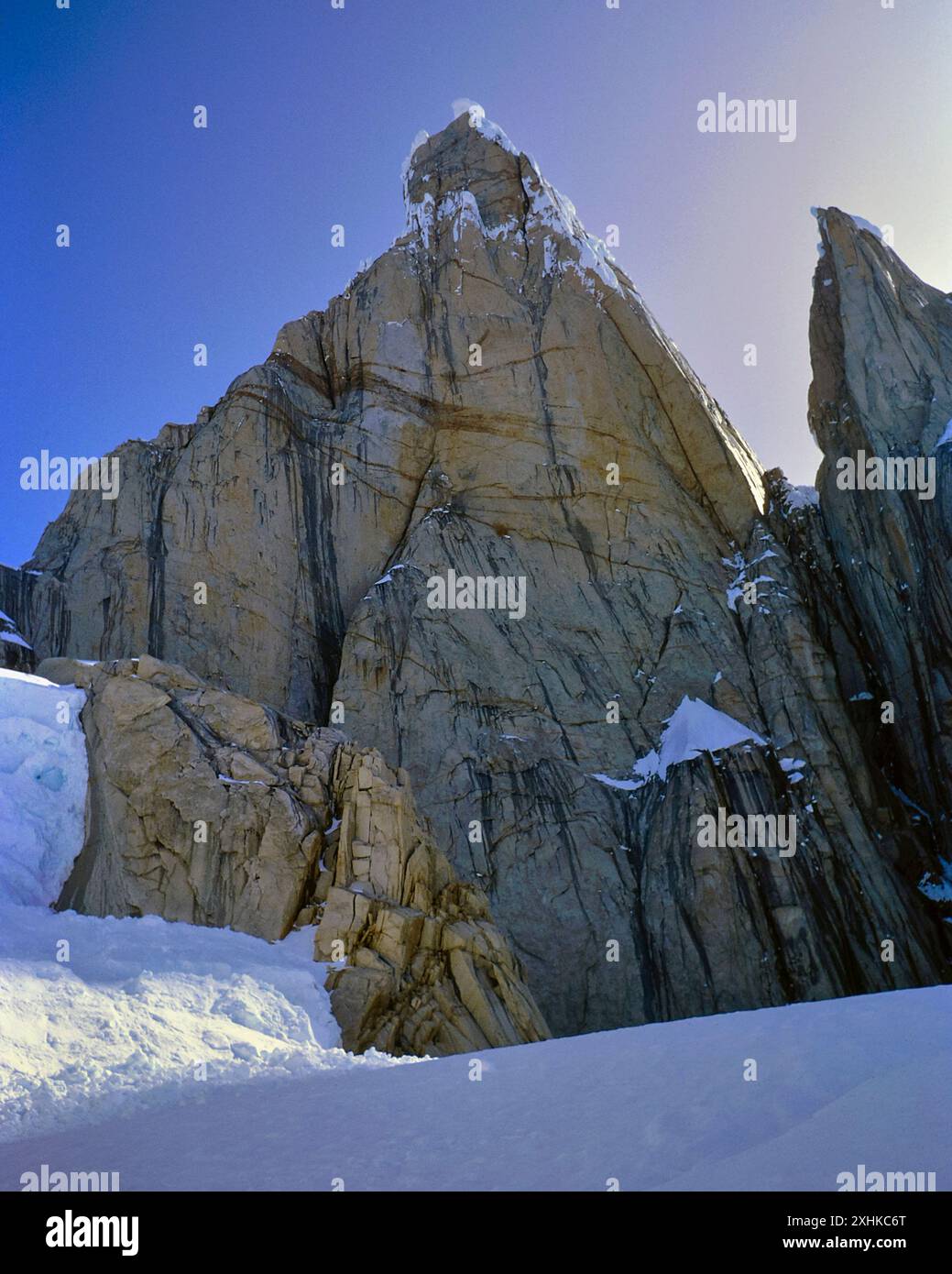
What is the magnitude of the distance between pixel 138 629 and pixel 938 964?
96.7 ft

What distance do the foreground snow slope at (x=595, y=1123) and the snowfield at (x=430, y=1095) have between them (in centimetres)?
2

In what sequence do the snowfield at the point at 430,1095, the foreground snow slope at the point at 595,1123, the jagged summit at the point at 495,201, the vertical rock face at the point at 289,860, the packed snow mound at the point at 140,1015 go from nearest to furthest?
the foreground snow slope at the point at 595,1123
the snowfield at the point at 430,1095
the packed snow mound at the point at 140,1015
the vertical rock face at the point at 289,860
the jagged summit at the point at 495,201

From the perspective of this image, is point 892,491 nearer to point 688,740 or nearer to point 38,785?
point 688,740

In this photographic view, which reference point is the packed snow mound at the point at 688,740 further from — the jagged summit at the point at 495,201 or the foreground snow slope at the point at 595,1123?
the foreground snow slope at the point at 595,1123

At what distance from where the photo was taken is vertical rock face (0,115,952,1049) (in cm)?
3109

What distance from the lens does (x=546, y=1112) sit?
Answer: 7.69m

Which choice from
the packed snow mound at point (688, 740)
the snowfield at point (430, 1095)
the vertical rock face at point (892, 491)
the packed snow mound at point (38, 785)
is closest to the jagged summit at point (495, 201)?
the vertical rock face at point (892, 491)

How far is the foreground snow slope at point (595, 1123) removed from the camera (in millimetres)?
6168

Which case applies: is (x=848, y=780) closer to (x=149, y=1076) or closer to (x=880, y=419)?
(x=880, y=419)

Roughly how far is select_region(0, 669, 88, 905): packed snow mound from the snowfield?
6.20ft

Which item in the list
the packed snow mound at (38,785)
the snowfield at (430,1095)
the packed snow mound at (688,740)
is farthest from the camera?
the packed snow mound at (688,740)

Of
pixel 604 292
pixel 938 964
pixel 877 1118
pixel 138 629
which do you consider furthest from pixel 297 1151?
pixel 604 292

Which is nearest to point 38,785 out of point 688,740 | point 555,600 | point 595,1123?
point 595,1123

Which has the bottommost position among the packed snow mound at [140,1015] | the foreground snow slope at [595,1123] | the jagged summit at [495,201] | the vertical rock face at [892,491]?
the packed snow mound at [140,1015]
